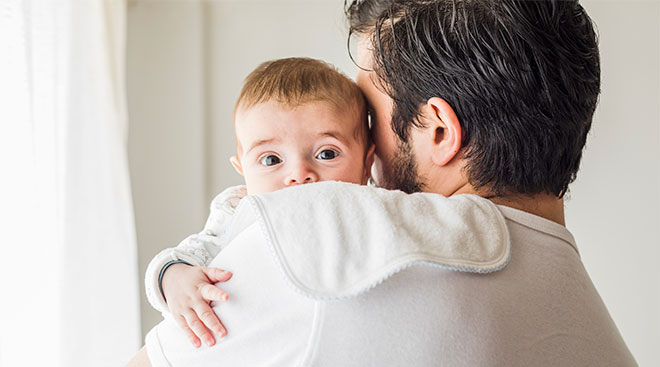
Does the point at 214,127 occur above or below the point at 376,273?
below

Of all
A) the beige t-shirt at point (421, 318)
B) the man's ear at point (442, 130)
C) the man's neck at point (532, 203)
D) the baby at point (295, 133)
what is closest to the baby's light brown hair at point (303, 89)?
the baby at point (295, 133)

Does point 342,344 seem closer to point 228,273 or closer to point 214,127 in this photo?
point 228,273

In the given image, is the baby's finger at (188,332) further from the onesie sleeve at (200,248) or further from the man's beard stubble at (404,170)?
the man's beard stubble at (404,170)

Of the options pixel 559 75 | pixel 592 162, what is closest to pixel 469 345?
pixel 559 75

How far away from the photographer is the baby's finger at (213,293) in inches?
30.6

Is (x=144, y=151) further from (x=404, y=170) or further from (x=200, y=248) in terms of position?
(x=404, y=170)

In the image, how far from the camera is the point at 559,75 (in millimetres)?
922

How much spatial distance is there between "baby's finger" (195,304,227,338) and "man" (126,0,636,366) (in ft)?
0.04

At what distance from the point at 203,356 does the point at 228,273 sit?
0.12 metres

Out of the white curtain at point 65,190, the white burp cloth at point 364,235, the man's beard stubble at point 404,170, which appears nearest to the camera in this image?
the white burp cloth at point 364,235

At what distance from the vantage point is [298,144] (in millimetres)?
1175

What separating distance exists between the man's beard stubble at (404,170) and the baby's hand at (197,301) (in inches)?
16.5

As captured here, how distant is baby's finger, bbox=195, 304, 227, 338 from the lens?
0.77m

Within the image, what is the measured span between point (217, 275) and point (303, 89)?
1.69 ft
